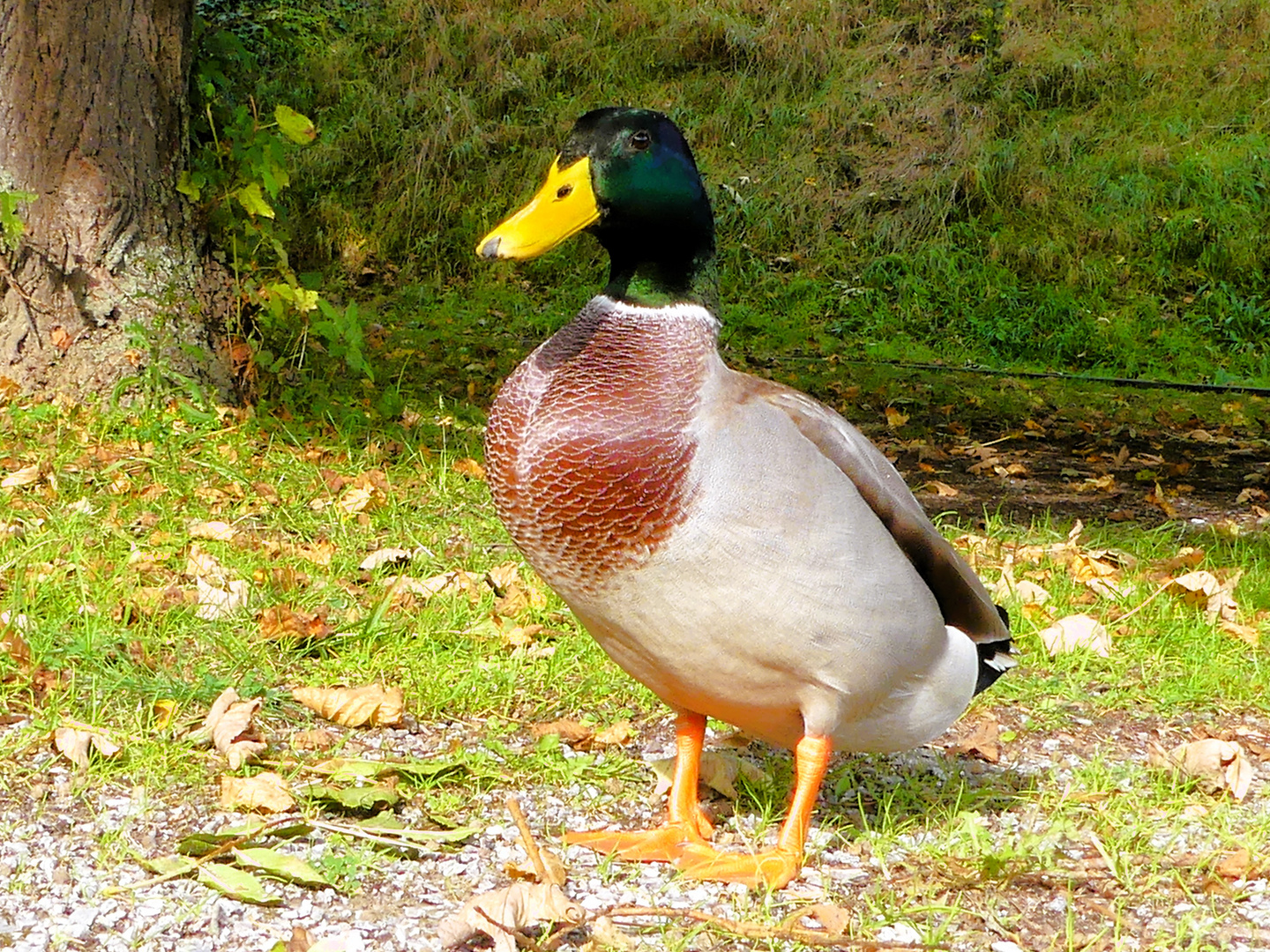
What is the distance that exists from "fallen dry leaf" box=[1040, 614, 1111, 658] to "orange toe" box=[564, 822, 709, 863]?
4.34ft

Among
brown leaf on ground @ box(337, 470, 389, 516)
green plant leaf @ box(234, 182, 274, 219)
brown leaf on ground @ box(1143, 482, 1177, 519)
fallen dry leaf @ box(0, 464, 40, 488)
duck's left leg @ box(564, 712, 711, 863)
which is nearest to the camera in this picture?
duck's left leg @ box(564, 712, 711, 863)

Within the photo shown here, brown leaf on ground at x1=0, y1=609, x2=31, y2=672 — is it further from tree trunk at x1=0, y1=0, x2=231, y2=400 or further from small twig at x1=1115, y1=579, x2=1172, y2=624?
small twig at x1=1115, y1=579, x2=1172, y2=624

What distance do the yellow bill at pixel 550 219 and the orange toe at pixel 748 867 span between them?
1028 millimetres

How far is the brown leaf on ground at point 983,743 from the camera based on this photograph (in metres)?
2.92

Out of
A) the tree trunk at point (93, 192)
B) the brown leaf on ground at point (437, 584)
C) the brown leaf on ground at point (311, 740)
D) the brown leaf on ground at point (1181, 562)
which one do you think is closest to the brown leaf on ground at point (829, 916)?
the brown leaf on ground at point (311, 740)

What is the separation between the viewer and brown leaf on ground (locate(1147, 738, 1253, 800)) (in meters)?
2.71

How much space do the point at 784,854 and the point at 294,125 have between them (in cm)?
329

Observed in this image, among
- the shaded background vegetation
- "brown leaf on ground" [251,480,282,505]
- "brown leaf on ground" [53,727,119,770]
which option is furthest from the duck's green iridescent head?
the shaded background vegetation

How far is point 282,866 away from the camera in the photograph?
221cm

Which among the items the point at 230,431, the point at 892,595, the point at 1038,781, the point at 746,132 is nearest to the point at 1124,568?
the point at 1038,781

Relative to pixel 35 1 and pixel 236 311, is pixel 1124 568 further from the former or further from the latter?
pixel 35 1

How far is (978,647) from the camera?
8.34ft

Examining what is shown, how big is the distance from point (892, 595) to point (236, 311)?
3318mm

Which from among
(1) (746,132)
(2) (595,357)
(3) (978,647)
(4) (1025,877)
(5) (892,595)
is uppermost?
(2) (595,357)
